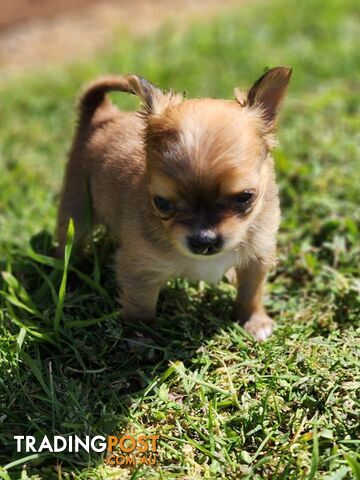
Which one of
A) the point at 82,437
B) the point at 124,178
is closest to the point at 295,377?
the point at 82,437

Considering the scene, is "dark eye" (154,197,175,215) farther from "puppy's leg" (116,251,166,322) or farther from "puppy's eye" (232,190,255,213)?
"puppy's leg" (116,251,166,322)

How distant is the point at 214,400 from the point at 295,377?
0.51m

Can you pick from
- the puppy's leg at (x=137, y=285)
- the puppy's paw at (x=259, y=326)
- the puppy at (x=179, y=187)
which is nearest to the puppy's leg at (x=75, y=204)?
the puppy at (x=179, y=187)

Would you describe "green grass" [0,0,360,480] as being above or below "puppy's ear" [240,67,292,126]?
below

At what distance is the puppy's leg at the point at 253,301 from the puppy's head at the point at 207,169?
2.25ft

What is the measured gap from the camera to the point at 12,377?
399 cm

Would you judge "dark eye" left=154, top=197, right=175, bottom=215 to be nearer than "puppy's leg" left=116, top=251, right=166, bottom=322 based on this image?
Yes

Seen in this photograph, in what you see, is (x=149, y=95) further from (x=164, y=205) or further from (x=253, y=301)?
(x=253, y=301)

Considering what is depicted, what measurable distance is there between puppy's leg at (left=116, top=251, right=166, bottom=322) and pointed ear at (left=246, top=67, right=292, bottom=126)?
44.6 inches

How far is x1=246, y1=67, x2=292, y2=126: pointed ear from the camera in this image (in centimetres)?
365

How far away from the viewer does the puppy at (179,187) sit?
10.8 feet

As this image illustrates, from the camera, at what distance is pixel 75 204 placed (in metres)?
4.84

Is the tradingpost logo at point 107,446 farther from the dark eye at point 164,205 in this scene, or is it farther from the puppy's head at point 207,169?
the dark eye at point 164,205

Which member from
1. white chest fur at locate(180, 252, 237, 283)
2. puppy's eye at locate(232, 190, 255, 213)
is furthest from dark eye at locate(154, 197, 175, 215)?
white chest fur at locate(180, 252, 237, 283)
